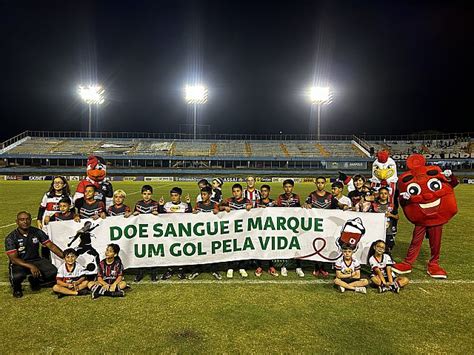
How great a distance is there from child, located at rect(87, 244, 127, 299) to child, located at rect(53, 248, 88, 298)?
5.7 inches

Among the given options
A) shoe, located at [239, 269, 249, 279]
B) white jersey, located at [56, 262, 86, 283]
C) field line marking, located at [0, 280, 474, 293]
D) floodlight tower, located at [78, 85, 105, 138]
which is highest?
floodlight tower, located at [78, 85, 105, 138]

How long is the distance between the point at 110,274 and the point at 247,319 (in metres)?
2.31

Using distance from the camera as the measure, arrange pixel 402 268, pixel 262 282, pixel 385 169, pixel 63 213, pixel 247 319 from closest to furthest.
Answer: pixel 247 319 < pixel 262 282 < pixel 63 213 < pixel 402 268 < pixel 385 169

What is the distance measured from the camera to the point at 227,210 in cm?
576

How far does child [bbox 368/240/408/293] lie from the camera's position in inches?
198

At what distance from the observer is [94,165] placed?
6.90m

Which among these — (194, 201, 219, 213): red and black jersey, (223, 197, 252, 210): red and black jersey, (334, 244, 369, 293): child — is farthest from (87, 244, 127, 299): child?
(334, 244, 369, 293): child

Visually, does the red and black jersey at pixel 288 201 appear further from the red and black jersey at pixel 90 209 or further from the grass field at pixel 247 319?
the red and black jersey at pixel 90 209

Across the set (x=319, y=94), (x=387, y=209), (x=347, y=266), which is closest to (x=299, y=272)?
(x=347, y=266)

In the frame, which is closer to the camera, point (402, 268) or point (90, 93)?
point (402, 268)

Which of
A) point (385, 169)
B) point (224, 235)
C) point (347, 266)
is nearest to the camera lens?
point (347, 266)

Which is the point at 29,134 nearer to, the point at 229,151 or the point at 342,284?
the point at 229,151

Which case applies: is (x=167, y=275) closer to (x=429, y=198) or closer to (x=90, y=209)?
(x=90, y=209)

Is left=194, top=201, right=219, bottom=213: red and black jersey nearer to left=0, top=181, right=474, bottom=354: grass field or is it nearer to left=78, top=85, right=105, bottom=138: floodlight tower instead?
left=0, top=181, right=474, bottom=354: grass field
